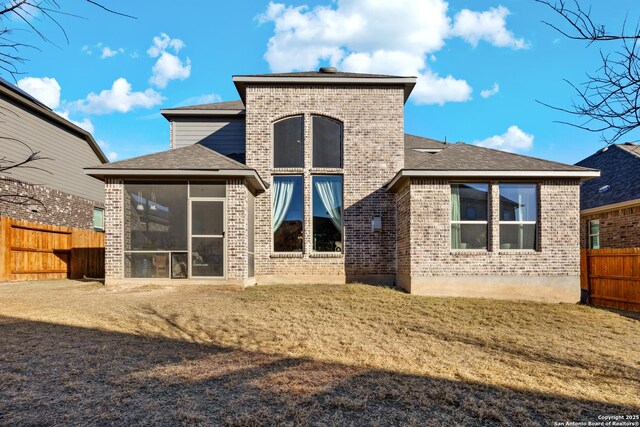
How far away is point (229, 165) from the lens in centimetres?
1176

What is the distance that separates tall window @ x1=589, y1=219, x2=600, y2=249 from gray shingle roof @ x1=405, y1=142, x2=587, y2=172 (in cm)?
587

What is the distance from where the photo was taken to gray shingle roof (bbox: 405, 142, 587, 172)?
37.6 ft

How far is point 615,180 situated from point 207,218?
15.1 meters

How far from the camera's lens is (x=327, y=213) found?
1341 cm

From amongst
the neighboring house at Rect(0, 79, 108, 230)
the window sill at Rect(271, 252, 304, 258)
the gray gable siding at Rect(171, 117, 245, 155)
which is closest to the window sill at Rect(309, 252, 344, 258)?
the window sill at Rect(271, 252, 304, 258)

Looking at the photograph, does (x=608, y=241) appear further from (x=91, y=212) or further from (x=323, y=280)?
(x=91, y=212)

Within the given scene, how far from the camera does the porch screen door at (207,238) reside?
11664 millimetres

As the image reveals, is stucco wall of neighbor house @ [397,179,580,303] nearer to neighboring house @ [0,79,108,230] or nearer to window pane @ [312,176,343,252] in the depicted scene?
window pane @ [312,176,343,252]

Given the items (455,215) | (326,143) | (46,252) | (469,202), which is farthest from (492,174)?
(46,252)

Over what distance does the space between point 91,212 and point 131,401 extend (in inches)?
751

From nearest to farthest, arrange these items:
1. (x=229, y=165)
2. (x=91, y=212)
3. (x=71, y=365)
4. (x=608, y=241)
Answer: (x=71, y=365), (x=229, y=165), (x=608, y=241), (x=91, y=212)

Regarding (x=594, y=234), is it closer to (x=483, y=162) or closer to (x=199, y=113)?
(x=483, y=162)

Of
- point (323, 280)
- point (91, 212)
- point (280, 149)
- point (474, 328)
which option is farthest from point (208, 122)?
point (474, 328)

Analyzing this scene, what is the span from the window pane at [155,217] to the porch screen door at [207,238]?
290 mm
